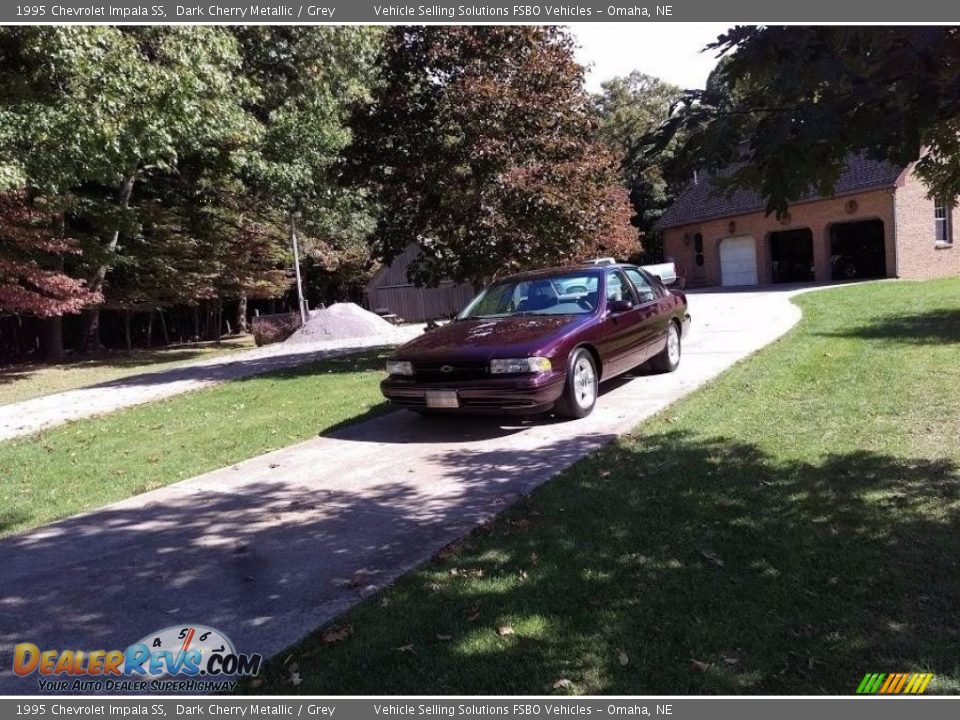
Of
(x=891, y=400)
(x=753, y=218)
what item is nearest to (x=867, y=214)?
(x=753, y=218)

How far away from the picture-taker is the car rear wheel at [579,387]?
7.39 meters

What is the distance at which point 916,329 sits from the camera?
37.0 ft

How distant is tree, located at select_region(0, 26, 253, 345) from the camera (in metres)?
13.2

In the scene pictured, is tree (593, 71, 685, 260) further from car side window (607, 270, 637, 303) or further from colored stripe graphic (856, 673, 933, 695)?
colored stripe graphic (856, 673, 933, 695)

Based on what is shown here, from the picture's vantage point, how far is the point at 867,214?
26328 millimetres

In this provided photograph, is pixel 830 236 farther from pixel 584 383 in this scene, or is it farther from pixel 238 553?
pixel 238 553

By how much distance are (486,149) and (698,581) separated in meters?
8.56

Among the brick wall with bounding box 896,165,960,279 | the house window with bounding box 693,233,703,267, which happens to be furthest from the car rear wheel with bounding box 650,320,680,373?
the house window with bounding box 693,233,703,267

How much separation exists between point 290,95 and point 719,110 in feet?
59.0

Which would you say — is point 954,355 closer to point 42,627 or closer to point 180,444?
point 180,444

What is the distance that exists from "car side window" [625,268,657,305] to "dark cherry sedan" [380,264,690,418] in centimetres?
2

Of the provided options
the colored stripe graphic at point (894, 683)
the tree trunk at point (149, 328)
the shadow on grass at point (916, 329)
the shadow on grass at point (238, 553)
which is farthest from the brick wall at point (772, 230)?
the colored stripe graphic at point (894, 683)

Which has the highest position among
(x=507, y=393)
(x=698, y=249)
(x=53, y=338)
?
(x=698, y=249)

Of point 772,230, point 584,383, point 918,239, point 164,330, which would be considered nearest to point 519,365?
point 584,383
